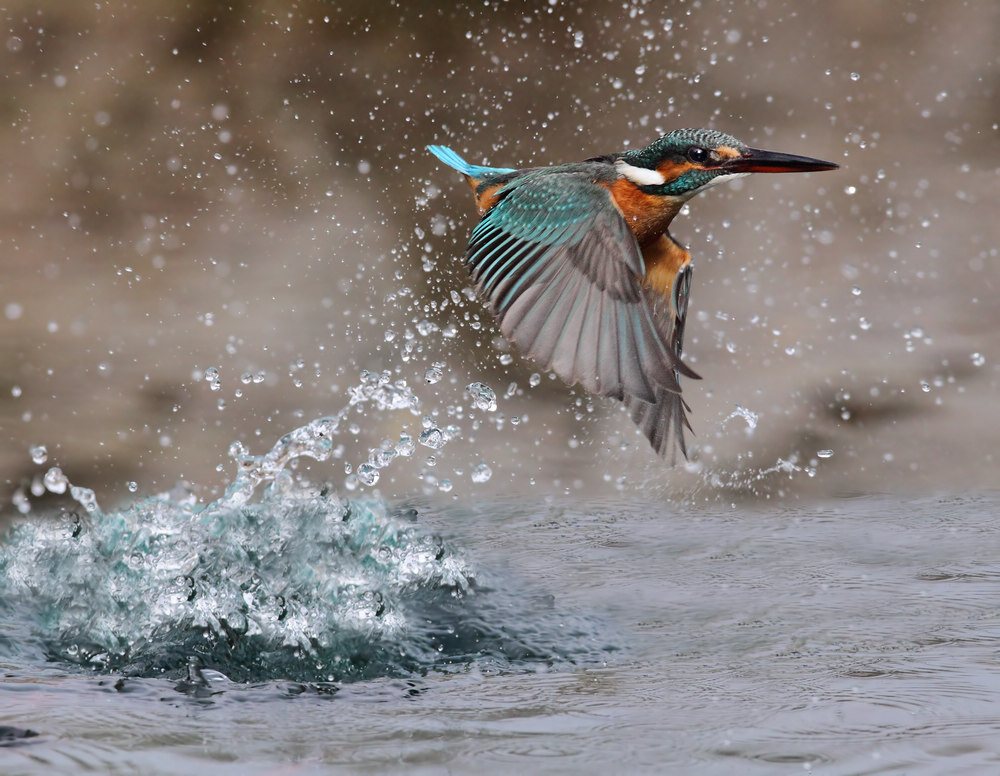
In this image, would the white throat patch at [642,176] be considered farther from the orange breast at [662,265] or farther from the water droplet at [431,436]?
the water droplet at [431,436]

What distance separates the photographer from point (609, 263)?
2564 mm

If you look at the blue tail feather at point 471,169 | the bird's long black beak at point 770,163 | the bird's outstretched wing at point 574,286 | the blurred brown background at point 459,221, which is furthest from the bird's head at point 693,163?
the blurred brown background at point 459,221

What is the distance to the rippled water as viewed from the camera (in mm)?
1759

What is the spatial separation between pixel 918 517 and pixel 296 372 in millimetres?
2666

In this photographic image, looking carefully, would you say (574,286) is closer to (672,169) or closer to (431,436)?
(672,169)

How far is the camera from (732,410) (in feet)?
16.8

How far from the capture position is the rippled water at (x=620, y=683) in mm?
1759

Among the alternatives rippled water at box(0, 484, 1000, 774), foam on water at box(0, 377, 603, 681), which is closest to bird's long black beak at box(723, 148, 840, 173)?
rippled water at box(0, 484, 1000, 774)

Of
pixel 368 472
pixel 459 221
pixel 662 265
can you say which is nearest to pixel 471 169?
pixel 662 265

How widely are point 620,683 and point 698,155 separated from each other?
119cm

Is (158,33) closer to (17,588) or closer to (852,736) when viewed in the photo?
(17,588)

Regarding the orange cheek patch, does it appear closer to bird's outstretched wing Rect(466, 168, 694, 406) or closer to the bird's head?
the bird's head

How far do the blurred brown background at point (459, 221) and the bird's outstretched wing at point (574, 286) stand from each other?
2016 mm

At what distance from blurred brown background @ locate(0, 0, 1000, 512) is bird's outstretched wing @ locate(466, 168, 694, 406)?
202 cm
